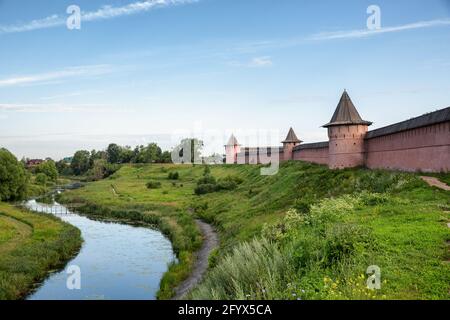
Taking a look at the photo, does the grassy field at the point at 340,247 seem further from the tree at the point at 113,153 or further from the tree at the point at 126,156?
the tree at the point at 113,153

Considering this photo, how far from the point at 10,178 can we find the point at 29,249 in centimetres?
2841

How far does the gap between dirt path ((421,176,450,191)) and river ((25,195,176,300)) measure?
1108 centimetres

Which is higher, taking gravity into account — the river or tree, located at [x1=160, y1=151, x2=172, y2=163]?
tree, located at [x1=160, y1=151, x2=172, y2=163]

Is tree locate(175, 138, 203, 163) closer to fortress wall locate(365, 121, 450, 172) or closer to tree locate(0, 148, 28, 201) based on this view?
tree locate(0, 148, 28, 201)

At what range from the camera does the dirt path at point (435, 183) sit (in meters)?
14.0

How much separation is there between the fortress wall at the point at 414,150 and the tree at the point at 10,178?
38.5 m

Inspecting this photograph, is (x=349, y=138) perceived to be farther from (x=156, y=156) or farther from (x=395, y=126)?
(x=156, y=156)

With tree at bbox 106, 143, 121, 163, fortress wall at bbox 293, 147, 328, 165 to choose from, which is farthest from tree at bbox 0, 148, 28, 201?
tree at bbox 106, 143, 121, 163

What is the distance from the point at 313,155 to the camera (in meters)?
Result: 34.7

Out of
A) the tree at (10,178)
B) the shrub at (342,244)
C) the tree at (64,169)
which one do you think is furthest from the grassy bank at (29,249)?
the tree at (64,169)

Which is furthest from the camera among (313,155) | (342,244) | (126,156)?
(126,156)

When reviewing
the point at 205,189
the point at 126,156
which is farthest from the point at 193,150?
the point at 205,189

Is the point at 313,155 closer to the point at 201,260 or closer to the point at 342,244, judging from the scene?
the point at 201,260

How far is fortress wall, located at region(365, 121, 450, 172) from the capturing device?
16391 millimetres
